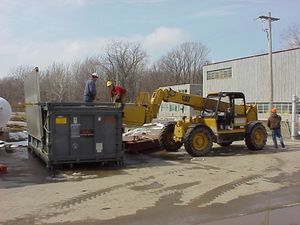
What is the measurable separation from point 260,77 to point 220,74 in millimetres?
8429

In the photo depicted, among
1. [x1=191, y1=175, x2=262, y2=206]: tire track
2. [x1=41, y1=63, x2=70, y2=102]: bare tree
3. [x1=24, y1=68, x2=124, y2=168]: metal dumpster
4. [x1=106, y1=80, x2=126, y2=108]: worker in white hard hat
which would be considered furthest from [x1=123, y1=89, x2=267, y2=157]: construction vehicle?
[x1=41, y1=63, x2=70, y2=102]: bare tree

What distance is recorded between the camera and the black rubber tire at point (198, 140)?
1580 centimetres

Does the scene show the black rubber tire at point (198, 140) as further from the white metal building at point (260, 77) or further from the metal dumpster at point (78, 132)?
the white metal building at point (260, 77)

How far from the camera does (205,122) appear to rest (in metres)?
17.2

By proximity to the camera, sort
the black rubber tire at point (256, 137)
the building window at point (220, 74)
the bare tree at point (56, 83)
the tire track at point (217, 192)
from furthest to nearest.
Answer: the bare tree at point (56, 83)
the building window at point (220, 74)
the black rubber tire at point (256, 137)
the tire track at point (217, 192)

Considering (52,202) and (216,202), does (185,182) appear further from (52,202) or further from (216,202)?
(52,202)

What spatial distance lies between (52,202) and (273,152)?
10677mm

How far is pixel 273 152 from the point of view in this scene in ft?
56.3

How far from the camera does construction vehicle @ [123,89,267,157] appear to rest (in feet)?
52.1

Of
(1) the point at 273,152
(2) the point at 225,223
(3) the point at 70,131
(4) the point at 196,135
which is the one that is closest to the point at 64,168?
(3) the point at 70,131

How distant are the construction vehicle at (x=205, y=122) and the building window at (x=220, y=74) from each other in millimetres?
37079

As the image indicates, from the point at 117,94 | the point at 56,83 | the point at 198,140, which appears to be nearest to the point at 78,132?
the point at 117,94

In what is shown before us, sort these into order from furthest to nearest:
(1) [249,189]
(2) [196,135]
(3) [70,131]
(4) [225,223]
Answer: (2) [196,135] → (3) [70,131] → (1) [249,189] → (4) [225,223]

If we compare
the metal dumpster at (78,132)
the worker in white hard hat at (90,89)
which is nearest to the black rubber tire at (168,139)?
the worker in white hard hat at (90,89)
